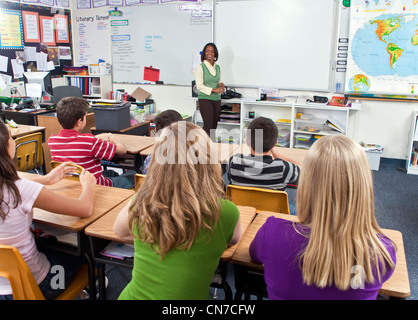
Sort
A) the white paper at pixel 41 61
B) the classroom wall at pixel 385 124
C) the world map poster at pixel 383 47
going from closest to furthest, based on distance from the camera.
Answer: the world map poster at pixel 383 47 → the classroom wall at pixel 385 124 → the white paper at pixel 41 61

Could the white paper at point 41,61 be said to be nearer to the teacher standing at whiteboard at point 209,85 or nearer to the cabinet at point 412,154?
the teacher standing at whiteboard at point 209,85

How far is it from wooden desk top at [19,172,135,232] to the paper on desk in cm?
16

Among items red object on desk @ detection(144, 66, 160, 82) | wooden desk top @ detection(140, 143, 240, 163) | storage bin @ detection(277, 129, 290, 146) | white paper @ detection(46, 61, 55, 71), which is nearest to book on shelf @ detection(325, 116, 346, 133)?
storage bin @ detection(277, 129, 290, 146)

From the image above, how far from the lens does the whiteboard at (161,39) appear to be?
536cm

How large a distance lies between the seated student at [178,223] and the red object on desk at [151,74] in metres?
4.79

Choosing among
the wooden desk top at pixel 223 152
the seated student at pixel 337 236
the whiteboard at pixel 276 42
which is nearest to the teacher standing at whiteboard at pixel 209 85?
the whiteboard at pixel 276 42

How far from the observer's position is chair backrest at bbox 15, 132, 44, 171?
3.29m

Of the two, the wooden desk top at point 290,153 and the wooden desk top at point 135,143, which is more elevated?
the wooden desk top at point 135,143

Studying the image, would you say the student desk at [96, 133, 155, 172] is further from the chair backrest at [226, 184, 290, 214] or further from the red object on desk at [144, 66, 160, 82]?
the red object on desk at [144, 66, 160, 82]

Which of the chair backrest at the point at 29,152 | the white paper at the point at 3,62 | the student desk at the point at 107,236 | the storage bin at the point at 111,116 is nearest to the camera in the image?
the student desk at the point at 107,236

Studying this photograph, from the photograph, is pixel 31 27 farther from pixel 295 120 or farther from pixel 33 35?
pixel 295 120

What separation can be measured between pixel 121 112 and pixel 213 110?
1.63m

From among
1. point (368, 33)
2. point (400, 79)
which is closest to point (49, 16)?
point (368, 33)
